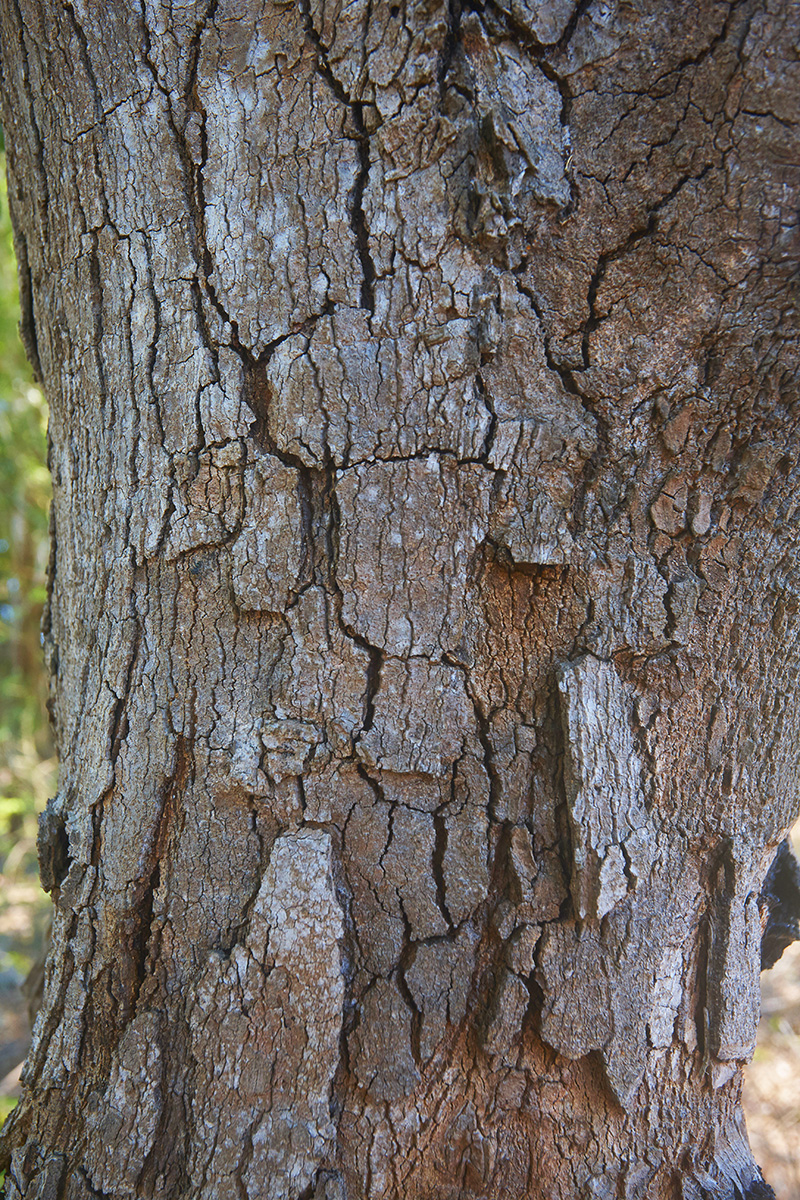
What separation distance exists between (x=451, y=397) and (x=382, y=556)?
0.25 meters

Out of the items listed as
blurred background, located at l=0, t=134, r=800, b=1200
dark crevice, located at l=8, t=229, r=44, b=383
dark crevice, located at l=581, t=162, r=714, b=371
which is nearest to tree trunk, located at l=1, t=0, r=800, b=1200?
dark crevice, located at l=581, t=162, r=714, b=371

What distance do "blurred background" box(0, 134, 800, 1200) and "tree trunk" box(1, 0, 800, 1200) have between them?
192cm

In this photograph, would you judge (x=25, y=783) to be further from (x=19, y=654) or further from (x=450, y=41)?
(x=450, y=41)

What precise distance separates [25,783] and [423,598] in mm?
5416

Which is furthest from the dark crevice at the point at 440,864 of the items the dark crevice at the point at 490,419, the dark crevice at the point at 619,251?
the dark crevice at the point at 619,251

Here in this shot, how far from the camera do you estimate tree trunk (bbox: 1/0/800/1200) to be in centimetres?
95

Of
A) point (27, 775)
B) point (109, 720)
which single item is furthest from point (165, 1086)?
point (27, 775)

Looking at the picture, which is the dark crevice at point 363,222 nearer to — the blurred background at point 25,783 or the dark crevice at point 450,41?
the dark crevice at point 450,41

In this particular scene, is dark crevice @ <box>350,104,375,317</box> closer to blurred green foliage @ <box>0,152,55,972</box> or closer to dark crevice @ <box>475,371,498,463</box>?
dark crevice @ <box>475,371,498,463</box>

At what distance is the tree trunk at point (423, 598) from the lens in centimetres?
95

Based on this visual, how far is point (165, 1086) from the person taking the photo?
1043 mm

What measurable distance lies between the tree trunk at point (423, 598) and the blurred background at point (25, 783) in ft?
6.31

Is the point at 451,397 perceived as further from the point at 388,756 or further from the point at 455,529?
the point at 388,756

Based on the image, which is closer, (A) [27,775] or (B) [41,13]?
(B) [41,13]
